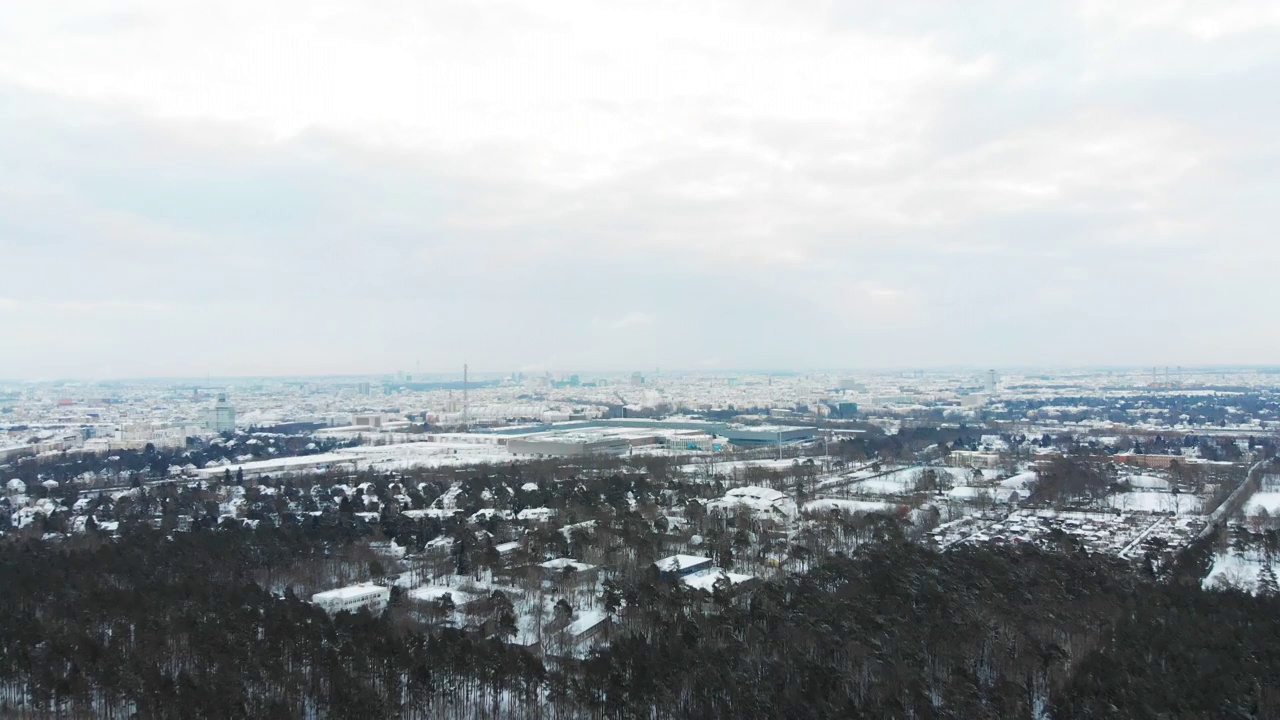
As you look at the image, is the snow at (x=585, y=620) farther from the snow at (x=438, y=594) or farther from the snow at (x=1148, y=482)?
the snow at (x=1148, y=482)

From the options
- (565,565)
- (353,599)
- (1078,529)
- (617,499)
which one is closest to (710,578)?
(565,565)

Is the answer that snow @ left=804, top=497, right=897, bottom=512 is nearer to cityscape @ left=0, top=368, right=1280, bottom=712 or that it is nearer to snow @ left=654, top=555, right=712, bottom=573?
cityscape @ left=0, top=368, right=1280, bottom=712

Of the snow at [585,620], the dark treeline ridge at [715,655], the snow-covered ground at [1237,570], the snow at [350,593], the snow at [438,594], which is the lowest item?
the snow at [438,594]

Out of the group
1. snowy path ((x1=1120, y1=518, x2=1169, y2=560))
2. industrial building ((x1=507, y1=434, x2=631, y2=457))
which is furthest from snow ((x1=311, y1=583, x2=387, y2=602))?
industrial building ((x1=507, y1=434, x2=631, y2=457))

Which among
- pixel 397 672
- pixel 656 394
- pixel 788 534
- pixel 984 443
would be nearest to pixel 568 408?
pixel 656 394

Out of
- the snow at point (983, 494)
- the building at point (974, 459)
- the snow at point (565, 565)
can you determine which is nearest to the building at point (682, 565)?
the snow at point (565, 565)
